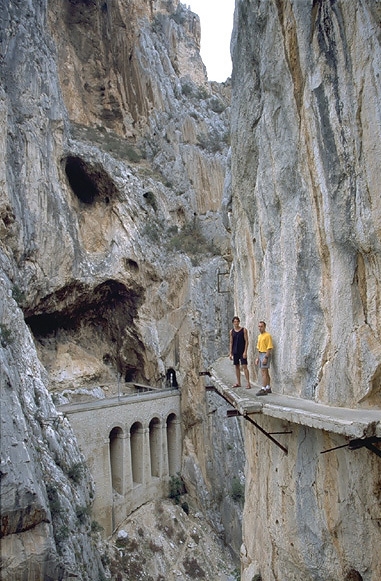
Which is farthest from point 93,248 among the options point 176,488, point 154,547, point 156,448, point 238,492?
point 154,547

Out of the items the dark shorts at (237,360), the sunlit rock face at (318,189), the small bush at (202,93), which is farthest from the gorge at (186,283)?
the small bush at (202,93)

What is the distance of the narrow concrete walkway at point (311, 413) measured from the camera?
4059 millimetres

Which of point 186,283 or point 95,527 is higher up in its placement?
point 186,283

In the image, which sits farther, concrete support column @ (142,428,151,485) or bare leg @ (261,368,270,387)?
concrete support column @ (142,428,151,485)

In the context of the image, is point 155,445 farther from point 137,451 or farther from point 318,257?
point 318,257

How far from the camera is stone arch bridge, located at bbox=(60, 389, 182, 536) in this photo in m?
22.5

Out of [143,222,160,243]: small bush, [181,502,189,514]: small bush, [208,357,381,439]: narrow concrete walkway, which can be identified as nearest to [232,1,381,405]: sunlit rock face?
[208,357,381,439]: narrow concrete walkway

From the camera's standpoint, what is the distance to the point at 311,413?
4723mm

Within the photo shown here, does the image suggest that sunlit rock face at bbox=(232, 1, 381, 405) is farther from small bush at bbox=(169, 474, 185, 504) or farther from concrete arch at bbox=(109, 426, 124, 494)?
small bush at bbox=(169, 474, 185, 504)

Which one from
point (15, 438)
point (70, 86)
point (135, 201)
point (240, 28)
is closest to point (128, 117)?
point (70, 86)

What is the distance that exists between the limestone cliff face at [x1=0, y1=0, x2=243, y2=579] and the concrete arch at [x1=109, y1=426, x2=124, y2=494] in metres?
2.78

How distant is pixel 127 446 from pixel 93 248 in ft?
40.2

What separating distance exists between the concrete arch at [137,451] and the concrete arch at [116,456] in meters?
1.25

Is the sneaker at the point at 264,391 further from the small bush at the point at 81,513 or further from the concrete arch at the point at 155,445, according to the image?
the concrete arch at the point at 155,445
